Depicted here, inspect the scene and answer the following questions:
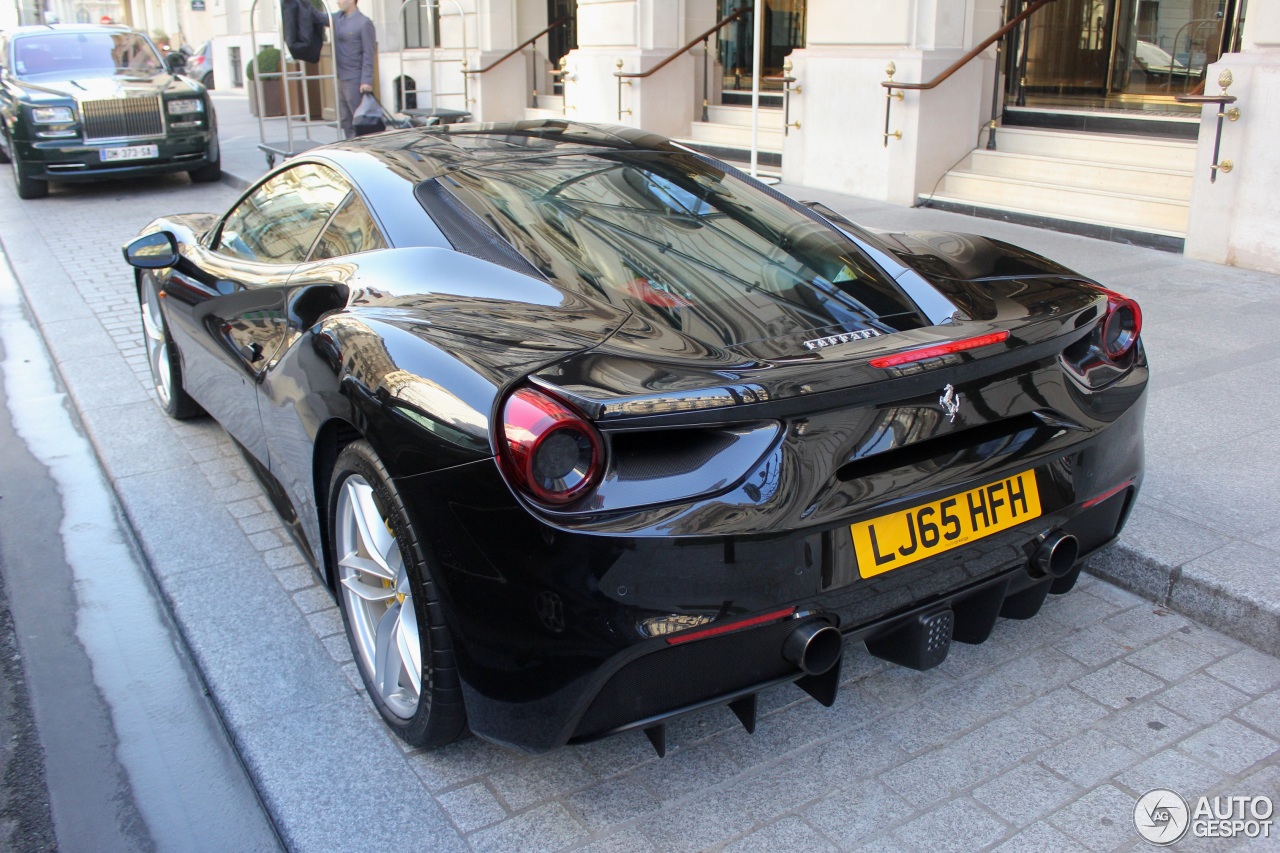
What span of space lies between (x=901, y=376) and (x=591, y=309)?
2.44ft

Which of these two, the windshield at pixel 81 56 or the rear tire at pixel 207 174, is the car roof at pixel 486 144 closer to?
the rear tire at pixel 207 174

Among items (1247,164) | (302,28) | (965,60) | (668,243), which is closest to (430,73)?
(302,28)

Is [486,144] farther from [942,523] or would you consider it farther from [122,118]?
[122,118]

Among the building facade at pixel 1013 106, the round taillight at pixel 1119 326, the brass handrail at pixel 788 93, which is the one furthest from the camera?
the brass handrail at pixel 788 93

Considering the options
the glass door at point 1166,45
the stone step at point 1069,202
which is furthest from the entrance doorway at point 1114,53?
the stone step at point 1069,202

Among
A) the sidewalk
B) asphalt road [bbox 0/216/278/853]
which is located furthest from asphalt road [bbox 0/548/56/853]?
the sidewalk

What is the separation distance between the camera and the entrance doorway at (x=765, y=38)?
14.6 metres

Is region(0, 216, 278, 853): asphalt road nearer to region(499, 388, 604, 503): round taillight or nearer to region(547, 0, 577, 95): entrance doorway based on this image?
region(499, 388, 604, 503): round taillight

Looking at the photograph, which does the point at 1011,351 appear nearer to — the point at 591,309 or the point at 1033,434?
the point at 1033,434

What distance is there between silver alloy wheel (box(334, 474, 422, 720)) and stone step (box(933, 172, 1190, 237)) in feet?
23.4

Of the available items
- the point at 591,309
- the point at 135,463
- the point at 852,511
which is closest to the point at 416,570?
the point at 591,309

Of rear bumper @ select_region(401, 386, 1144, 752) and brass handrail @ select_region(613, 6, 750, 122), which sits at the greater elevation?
brass handrail @ select_region(613, 6, 750, 122)

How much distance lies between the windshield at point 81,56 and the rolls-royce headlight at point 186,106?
0.96 meters

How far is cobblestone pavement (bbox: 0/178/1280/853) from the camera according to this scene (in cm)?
256
